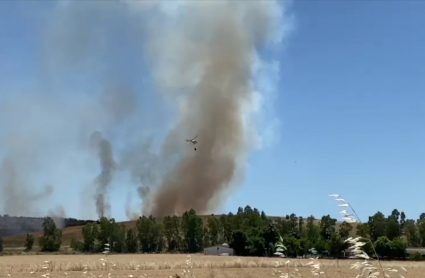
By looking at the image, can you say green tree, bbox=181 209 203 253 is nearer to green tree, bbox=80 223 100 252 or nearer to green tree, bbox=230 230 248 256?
green tree, bbox=80 223 100 252

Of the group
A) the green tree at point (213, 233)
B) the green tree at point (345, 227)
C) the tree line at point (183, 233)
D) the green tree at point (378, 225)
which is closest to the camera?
the green tree at point (345, 227)

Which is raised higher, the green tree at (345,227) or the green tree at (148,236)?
the green tree at (148,236)

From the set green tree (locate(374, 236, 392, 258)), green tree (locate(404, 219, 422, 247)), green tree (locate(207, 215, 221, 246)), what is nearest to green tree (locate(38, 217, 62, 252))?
green tree (locate(207, 215, 221, 246))

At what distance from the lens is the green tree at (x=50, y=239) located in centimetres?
16600

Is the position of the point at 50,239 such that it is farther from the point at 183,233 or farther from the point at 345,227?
the point at 345,227

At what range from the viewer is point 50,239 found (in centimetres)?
16650

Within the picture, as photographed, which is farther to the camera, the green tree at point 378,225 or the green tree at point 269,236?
the green tree at point 378,225

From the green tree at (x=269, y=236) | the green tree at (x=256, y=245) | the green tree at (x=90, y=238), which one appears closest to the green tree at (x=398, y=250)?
the green tree at (x=269, y=236)

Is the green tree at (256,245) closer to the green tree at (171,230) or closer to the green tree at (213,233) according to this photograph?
the green tree at (213,233)

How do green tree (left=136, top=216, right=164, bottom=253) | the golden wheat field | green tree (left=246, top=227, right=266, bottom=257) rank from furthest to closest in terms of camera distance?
green tree (left=136, top=216, right=164, bottom=253) → green tree (left=246, top=227, right=266, bottom=257) → the golden wheat field

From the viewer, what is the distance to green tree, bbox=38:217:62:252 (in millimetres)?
166000

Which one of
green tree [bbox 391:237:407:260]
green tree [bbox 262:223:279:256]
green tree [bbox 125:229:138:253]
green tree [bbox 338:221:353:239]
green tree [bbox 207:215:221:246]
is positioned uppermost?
green tree [bbox 207:215:221:246]

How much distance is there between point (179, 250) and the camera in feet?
524

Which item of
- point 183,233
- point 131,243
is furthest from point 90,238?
point 183,233
